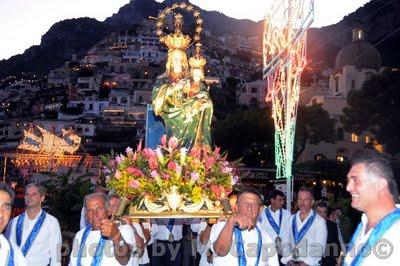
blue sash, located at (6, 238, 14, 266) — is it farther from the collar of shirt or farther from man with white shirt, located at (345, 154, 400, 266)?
the collar of shirt

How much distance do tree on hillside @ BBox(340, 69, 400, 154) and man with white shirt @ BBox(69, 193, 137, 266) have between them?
34661 millimetres

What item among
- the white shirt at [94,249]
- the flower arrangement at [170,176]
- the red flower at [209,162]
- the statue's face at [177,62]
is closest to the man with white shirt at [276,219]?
the flower arrangement at [170,176]

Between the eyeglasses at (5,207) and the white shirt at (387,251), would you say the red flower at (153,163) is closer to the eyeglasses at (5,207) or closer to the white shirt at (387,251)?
the eyeglasses at (5,207)

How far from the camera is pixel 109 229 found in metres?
4.38

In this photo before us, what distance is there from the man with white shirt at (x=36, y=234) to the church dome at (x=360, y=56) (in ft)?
167

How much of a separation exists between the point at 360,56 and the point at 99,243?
55.1 metres

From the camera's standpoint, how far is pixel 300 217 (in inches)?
276

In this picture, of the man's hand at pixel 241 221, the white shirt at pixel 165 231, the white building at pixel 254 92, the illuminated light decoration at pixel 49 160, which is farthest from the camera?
the white building at pixel 254 92

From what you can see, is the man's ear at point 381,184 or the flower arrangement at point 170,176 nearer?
the man's ear at point 381,184

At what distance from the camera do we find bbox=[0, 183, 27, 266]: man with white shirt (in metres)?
3.40

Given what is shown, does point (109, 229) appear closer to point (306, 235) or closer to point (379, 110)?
point (306, 235)

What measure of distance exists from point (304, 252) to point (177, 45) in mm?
5572

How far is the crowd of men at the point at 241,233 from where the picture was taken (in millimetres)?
3236

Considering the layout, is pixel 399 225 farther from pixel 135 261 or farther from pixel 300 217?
pixel 300 217
